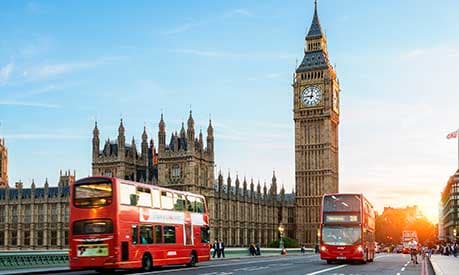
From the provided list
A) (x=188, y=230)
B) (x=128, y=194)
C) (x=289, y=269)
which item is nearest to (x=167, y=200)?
(x=188, y=230)

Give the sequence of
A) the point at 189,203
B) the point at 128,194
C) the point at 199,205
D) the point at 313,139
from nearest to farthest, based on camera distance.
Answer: the point at 128,194
the point at 189,203
the point at 199,205
the point at 313,139

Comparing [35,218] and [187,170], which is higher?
[187,170]

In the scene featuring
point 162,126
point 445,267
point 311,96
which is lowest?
point 445,267

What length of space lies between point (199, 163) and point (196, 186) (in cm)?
386

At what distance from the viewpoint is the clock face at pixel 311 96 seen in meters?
125

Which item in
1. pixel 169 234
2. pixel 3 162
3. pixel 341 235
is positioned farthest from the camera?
pixel 3 162

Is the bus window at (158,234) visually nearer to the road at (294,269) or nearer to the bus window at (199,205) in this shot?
the road at (294,269)

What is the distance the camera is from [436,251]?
354 ft

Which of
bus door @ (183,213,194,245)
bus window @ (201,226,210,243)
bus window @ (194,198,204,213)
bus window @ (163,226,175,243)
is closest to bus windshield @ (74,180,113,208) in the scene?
bus window @ (163,226,175,243)

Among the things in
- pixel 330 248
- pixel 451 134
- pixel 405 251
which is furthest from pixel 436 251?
pixel 330 248

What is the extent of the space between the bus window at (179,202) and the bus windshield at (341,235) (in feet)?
30.7

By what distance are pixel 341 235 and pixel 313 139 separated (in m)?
83.8

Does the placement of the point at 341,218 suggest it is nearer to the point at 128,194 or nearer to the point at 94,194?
the point at 128,194

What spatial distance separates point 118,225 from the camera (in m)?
29.8
